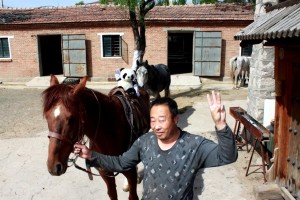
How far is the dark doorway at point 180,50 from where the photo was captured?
2045 centimetres

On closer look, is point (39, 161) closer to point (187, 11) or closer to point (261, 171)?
point (261, 171)

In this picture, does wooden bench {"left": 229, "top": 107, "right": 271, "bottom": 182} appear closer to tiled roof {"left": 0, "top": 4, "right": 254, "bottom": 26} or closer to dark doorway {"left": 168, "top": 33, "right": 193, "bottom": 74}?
tiled roof {"left": 0, "top": 4, "right": 254, "bottom": 26}

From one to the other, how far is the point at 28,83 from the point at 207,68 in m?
10.2

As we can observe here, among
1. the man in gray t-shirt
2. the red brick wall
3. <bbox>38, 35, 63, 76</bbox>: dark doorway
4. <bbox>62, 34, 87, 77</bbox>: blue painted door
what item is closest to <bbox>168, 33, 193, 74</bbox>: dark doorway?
the red brick wall

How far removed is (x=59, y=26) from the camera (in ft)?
53.8

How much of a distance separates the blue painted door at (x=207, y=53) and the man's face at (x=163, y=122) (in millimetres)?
14349

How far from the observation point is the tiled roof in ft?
51.2

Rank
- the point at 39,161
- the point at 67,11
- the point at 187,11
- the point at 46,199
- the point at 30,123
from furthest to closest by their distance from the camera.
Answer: the point at 67,11 → the point at 187,11 → the point at 30,123 → the point at 39,161 → the point at 46,199

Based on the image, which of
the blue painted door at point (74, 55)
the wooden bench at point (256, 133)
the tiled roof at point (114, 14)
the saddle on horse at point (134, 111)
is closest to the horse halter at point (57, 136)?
the saddle on horse at point (134, 111)

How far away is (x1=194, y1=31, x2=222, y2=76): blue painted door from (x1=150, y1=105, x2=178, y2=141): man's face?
1435 centimetres

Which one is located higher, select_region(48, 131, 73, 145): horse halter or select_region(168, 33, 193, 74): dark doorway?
select_region(168, 33, 193, 74): dark doorway

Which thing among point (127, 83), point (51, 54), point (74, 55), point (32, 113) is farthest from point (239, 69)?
point (51, 54)

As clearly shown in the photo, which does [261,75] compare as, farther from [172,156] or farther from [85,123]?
[172,156]

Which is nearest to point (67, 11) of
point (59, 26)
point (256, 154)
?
point (59, 26)
